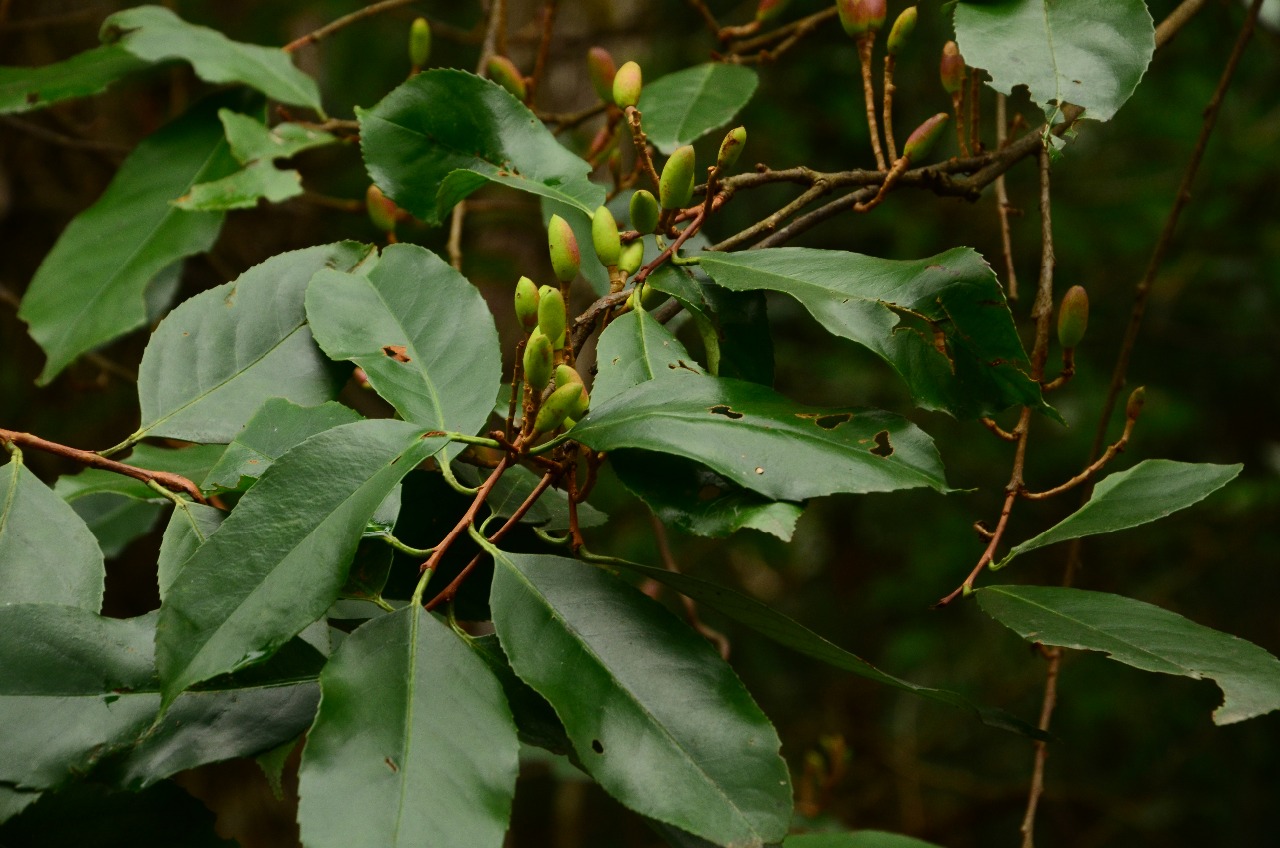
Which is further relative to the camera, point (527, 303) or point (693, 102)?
point (693, 102)

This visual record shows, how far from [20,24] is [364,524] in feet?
4.56

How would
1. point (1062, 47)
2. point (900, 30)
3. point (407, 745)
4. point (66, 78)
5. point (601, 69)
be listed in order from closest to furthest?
point (407, 745)
point (1062, 47)
point (900, 30)
point (601, 69)
point (66, 78)

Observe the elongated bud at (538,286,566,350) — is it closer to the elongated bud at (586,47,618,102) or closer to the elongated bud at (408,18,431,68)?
the elongated bud at (586,47,618,102)

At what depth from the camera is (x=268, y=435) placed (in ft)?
2.19

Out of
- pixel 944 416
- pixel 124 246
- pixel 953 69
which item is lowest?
pixel 944 416

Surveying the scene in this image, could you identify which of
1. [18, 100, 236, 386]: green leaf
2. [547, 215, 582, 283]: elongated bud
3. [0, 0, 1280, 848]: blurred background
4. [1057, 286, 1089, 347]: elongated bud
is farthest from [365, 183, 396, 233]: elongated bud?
[0, 0, 1280, 848]: blurred background

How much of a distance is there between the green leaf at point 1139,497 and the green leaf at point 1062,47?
23cm

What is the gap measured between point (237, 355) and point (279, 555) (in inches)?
10.9

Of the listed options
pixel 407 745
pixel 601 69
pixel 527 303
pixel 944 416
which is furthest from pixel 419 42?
pixel 944 416

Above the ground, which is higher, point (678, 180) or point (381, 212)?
point (678, 180)

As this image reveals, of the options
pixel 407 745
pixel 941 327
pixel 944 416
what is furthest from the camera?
pixel 944 416

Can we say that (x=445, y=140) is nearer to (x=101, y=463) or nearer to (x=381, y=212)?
(x=381, y=212)

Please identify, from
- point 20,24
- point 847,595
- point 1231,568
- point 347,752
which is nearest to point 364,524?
point 347,752

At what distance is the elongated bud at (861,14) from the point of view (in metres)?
0.84
